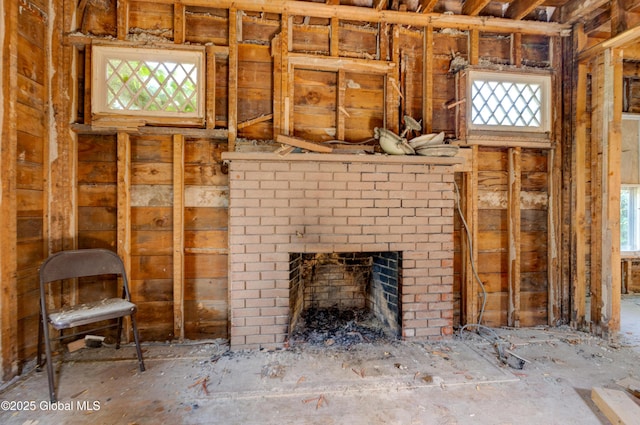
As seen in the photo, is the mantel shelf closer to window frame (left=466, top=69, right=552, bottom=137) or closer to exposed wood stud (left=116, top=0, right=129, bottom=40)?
window frame (left=466, top=69, right=552, bottom=137)

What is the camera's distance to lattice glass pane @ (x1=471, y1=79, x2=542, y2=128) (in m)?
2.87

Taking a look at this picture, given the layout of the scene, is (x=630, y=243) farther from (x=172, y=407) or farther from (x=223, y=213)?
(x=172, y=407)

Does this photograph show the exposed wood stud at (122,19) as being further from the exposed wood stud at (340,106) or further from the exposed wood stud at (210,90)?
the exposed wood stud at (340,106)

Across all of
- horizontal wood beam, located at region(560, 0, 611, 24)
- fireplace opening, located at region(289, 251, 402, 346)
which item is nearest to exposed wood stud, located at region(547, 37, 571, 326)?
horizontal wood beam, located at region(560, 0, 611, 24)

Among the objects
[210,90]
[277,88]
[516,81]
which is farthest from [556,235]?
[210,90]

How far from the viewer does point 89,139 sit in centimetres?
250

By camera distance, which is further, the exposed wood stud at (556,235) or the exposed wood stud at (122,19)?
the exposed wood stud at (556,235)

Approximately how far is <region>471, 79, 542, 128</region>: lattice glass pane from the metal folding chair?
10.9 feet

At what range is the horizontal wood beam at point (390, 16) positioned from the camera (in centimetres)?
257

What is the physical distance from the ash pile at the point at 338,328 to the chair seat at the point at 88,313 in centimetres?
125

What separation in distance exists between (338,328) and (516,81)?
2.89 metres

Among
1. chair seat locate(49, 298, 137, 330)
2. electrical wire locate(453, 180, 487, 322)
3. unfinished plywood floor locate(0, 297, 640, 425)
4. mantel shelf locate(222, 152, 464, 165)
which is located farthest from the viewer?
electrical wire locate(453, 180, 487, 322)

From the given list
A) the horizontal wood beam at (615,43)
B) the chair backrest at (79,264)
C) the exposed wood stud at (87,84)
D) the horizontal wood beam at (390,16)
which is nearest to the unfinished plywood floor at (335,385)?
the chair backrest at (79,264)

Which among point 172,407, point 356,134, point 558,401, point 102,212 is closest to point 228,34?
point 356,134
